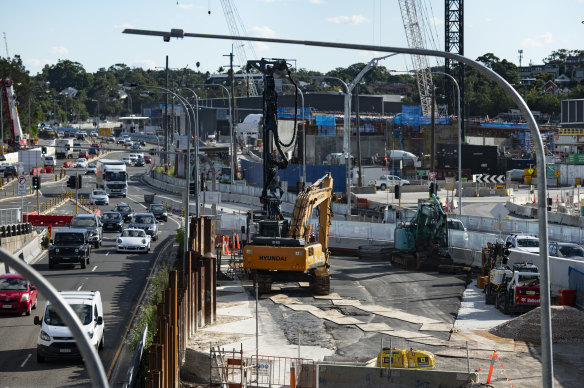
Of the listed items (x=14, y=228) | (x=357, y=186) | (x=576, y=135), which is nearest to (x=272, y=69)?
(x=14, y=228)

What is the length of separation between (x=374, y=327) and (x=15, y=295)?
1190 cm

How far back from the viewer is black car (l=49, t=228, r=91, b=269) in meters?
44.2

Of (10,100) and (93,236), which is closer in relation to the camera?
(93,236)

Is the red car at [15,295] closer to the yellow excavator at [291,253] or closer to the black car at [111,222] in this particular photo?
the yellow excavator at [291,253]

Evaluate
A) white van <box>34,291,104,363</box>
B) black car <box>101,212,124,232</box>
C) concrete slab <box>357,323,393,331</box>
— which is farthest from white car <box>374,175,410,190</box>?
white van <box>34,291,104,363</box>

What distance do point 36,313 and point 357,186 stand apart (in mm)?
60394

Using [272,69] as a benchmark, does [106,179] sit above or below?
below

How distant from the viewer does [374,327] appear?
3197 centimetres

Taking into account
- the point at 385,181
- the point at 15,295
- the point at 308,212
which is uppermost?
the point at 308,212

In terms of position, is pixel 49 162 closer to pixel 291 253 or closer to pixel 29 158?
pixel 29 158

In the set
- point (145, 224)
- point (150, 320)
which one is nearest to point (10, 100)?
point (145, 224)

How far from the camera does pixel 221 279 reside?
142 ft

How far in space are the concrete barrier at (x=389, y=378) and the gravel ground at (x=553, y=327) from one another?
6633 mm

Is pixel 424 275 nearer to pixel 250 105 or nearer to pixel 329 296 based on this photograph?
pixel 329 296
